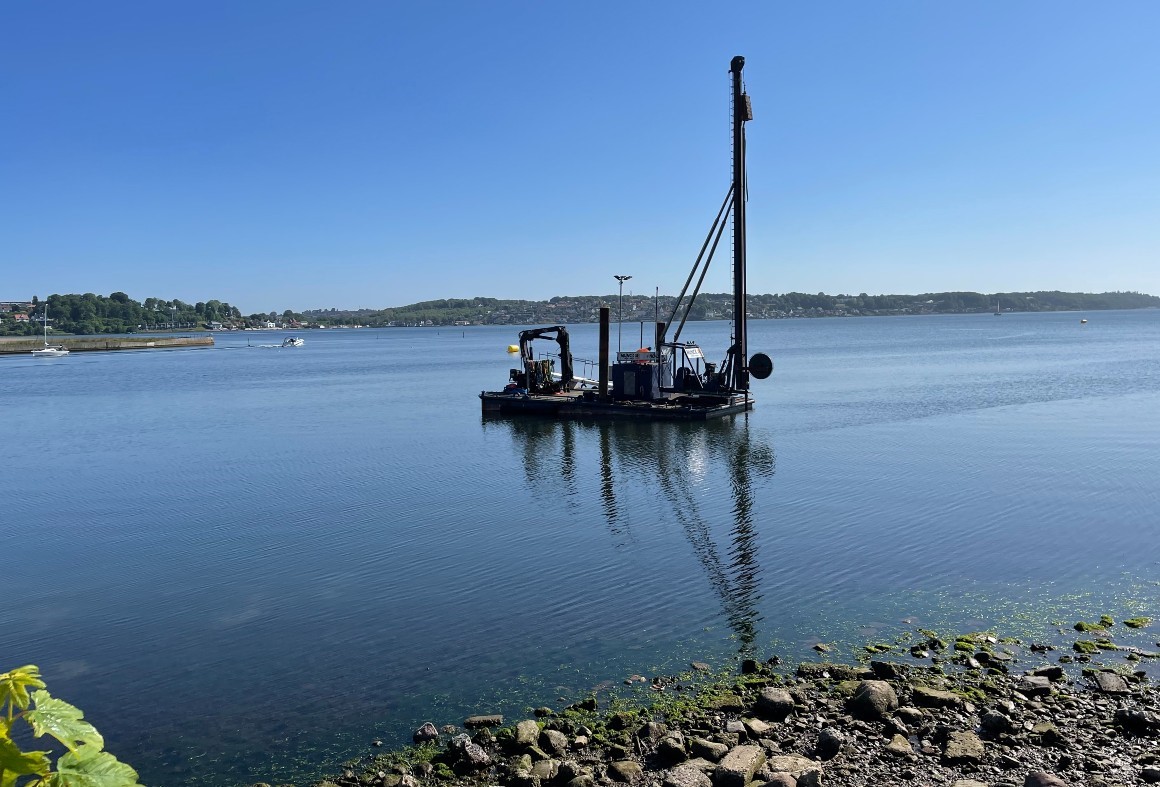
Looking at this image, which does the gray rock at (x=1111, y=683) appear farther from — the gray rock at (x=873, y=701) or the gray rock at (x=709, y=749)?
the gray rock at (x=709, y=749)

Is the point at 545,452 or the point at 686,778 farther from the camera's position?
the point at 545,452

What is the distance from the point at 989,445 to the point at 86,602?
92.1 ft

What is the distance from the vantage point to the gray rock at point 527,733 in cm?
988

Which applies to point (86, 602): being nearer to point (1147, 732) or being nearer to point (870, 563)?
point (870, 563)

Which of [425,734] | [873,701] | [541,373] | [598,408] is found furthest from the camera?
[541,373]

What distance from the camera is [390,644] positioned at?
1348 centimetres

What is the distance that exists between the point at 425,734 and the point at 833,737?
4595 millimetres

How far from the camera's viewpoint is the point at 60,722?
3219 mm

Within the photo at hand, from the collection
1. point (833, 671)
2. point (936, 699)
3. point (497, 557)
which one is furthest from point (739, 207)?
point (936, 699)

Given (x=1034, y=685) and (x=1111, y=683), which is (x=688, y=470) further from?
(x=1111, y=683)

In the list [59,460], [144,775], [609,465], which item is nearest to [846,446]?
[609,465]

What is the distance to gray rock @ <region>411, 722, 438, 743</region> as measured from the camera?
10320 mm

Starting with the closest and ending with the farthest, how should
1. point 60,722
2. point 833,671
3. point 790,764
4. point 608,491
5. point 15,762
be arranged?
point 15,762, point 60,722, point 790,764, point 833,671, point 608,491

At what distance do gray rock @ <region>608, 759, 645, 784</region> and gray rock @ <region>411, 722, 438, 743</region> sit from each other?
225 centimetres
